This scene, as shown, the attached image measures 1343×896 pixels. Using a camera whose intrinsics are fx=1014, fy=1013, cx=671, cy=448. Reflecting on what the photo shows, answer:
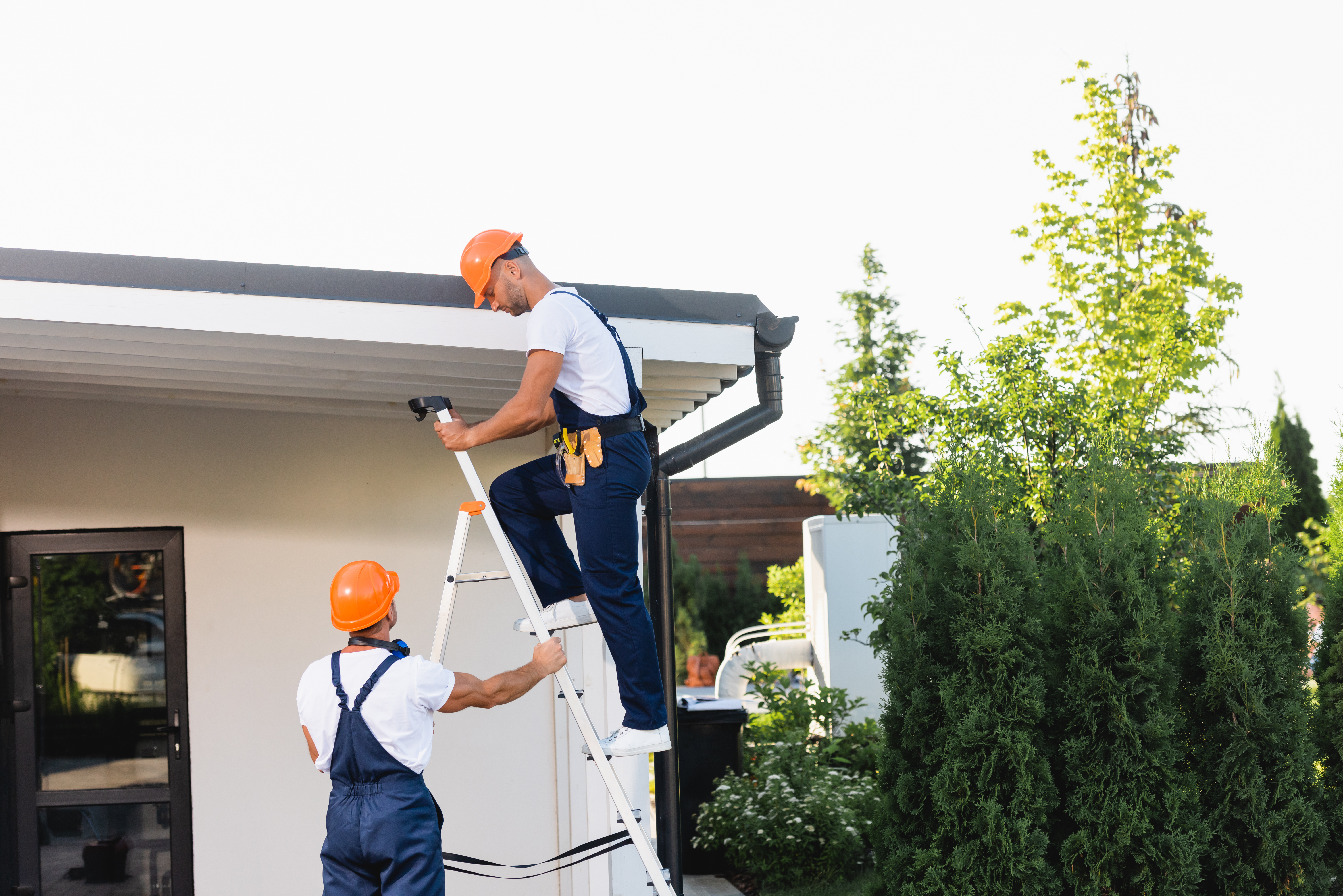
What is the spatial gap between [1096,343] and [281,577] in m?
7.53

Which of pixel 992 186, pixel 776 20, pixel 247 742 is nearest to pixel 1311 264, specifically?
pixel 992 186

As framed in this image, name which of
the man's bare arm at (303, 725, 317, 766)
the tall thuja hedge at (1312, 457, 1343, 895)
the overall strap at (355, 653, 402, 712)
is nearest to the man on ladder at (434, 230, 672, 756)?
the overall strap at (355, 653, 402, 712)

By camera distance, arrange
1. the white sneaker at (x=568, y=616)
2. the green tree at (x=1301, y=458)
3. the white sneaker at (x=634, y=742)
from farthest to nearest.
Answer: the green tree at (x=1301, y=458), the white sneaker at (x=568, y=616), the white sneaker at (x=634, y=742)

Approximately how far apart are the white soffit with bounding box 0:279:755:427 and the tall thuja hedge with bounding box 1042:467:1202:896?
178cm

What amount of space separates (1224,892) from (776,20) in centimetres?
1454

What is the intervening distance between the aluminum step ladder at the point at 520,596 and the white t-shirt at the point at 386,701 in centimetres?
12

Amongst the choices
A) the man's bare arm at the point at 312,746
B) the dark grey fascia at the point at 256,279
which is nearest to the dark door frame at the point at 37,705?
the dark grey fascia at the point at 256,279

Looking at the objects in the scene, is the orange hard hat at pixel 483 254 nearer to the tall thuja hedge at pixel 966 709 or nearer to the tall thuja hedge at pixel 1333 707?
the tall thuja hedge at pixel 966 709

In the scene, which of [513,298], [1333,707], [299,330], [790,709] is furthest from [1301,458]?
[299,330]

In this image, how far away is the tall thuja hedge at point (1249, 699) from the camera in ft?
13.4

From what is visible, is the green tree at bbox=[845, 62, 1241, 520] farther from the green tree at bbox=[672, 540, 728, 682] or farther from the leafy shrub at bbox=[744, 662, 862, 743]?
the green tree at bbox=[672, 540, 728, 682]

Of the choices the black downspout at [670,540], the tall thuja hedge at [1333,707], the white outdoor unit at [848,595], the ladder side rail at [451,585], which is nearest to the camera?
the ladder side rail at [451,585]

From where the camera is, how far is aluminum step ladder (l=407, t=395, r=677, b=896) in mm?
2709

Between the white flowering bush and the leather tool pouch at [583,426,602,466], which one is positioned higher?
the leather tool pouch at [583,426,602,466]
